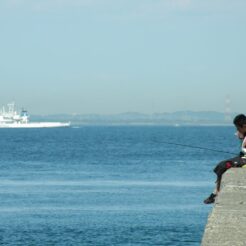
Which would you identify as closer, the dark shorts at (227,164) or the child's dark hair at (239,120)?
the child's dark hair at (239,120)

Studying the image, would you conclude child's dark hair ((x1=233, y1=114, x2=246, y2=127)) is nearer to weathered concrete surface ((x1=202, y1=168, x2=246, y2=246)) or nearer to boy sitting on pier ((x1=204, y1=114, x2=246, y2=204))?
boy sitting on pier ((x1=204, y1=114, x2=246, y2=204))

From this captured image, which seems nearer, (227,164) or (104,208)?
(227,164)

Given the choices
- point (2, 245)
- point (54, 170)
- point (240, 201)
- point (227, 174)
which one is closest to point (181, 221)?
point (2, 245)

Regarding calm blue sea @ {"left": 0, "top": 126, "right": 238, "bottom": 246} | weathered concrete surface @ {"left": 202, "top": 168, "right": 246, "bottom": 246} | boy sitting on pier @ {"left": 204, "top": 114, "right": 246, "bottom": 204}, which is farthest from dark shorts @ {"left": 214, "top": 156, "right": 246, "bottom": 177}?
calm blue sea @ {"left": 0, "top": 126, "right": 238, "bottom": 246}

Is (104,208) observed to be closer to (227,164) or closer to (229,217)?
(227,164)

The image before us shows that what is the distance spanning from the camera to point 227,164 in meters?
12.4

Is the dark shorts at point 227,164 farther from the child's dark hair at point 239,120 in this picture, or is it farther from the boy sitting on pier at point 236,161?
the child's dark hair at point 239,120

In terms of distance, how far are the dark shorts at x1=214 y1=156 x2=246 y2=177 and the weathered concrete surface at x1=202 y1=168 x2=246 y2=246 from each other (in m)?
0.15

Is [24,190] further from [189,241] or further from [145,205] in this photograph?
[189,241]

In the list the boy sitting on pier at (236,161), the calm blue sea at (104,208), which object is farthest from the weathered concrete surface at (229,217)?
the calm blue sea at (104,208)

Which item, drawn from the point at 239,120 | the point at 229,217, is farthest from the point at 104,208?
the point at 229,217

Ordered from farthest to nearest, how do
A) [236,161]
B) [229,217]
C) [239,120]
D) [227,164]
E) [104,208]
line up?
[104,208]
[236,161]
[227,164]
[239,120]
[229,217]

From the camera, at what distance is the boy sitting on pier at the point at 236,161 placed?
39.5 feet

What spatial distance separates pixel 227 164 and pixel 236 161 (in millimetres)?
171
